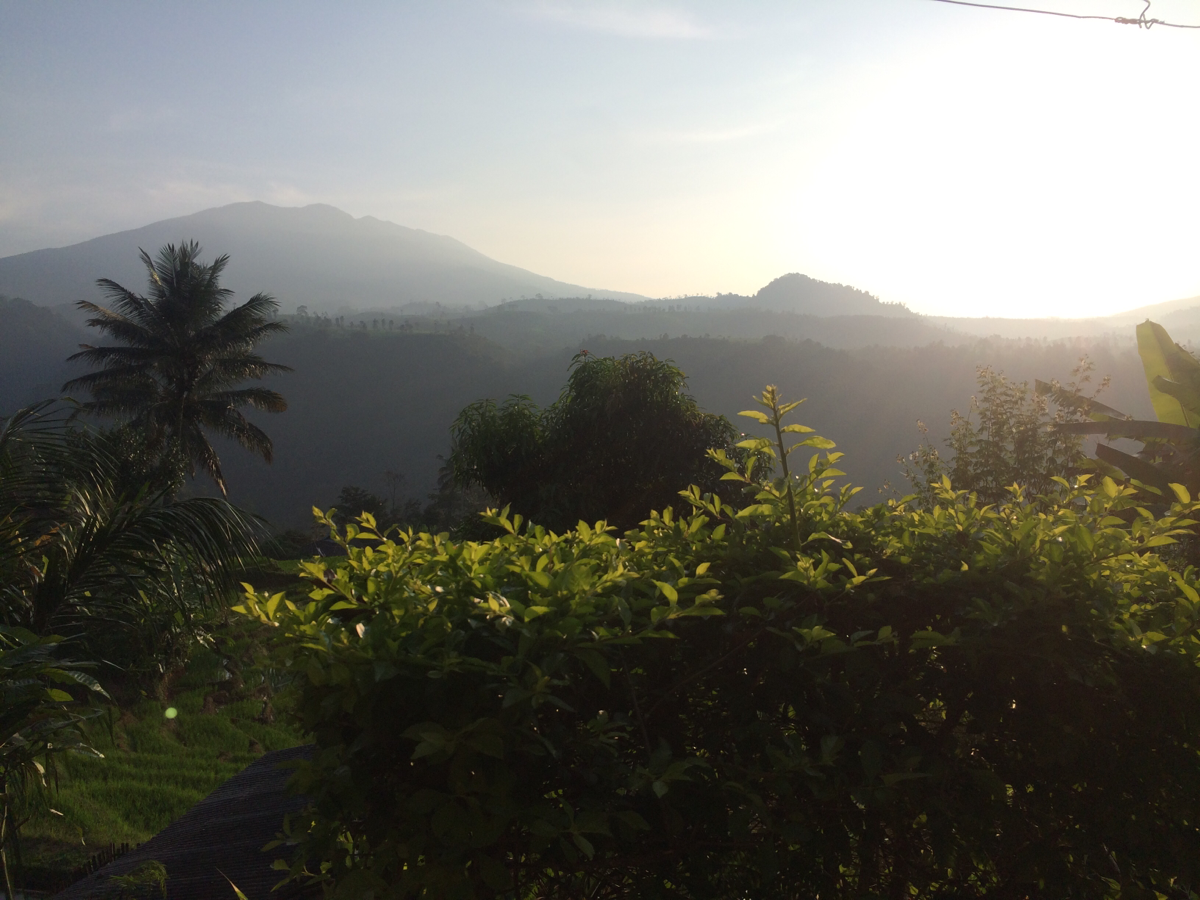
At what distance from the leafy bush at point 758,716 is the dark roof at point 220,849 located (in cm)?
360

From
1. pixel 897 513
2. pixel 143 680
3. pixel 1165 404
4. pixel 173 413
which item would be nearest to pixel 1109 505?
pixel 897 513

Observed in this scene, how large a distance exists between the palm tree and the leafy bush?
26.1 meters

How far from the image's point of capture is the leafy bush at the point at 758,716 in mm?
1433

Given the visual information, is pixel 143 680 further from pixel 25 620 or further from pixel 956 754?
pixel 956 754

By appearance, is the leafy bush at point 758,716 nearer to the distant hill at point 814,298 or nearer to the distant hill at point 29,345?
the distant hill at point 29,345

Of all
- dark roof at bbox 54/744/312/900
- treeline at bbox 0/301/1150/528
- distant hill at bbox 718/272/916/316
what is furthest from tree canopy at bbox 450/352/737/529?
distant hill at bbox 718/272/916/316

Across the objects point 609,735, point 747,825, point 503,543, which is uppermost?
point 503,543

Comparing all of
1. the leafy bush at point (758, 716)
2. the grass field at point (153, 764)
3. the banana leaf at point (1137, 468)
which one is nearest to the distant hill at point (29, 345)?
the grass field at point (153, 764)

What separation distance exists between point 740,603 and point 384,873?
38.5 inches

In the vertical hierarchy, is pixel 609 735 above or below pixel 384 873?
above

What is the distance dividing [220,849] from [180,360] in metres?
24.0

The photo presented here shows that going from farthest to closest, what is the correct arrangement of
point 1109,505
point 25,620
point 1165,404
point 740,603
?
1. point 1165,404
2. point 25,620
3. point 1109,505
4. point 740,603

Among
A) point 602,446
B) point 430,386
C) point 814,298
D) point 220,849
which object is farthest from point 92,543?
point 814,298

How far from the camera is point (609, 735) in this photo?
150 cm
